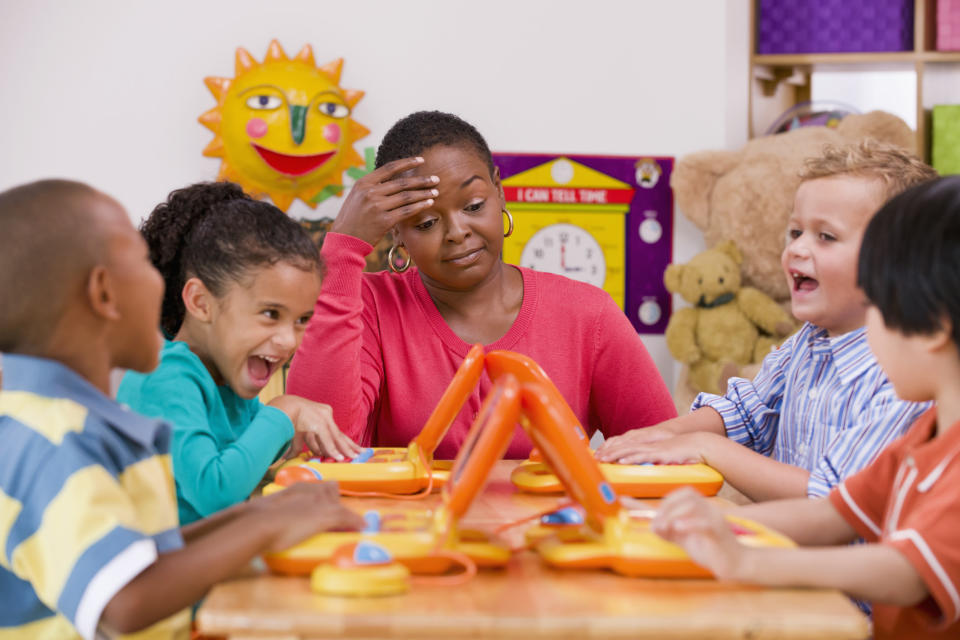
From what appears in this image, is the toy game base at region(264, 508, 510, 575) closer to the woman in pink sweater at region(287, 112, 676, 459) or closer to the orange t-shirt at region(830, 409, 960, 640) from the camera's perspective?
the orange t-shirt at region(830, 409, 960, 640)

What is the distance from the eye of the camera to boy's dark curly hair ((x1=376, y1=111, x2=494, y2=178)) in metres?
1.36

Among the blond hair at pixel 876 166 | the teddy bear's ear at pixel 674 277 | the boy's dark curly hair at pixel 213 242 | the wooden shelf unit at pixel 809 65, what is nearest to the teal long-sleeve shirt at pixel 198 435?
the boy's dark curly hair at pixel 213 242

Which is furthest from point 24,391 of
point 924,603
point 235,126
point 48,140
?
point 48,140

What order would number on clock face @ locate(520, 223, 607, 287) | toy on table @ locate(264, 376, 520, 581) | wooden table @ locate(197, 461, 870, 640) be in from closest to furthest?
wooden table @ locate(197, 461, 870, 640), toy on table @ locate(264, 376, 520, 581), number on clock face @ locate(520, 223, 607, 287)

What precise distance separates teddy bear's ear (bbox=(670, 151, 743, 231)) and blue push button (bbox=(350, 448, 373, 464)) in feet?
5.67

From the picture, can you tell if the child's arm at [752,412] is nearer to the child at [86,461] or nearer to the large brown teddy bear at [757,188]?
the child at [86,461]

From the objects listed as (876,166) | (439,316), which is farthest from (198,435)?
(876,166)

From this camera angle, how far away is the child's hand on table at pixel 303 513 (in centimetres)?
71

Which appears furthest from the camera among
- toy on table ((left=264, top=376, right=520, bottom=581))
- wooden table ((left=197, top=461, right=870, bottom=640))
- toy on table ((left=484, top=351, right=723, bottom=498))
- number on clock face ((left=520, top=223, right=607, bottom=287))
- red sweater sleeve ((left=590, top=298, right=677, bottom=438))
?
number on clock face ((left=520, top=223, right=607, bottom=287))

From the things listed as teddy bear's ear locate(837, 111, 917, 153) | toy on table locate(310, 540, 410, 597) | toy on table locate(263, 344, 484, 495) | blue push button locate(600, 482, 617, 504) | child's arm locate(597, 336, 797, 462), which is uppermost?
teddy bear's ear locate(837, 111, 917, 153)

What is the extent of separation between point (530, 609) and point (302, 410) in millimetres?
642

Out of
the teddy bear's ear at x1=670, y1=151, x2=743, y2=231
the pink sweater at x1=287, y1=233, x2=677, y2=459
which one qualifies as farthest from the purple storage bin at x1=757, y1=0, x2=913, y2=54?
the pink sweater at x1=287, y1=233, x2=677, y2=459

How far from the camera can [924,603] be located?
741mm

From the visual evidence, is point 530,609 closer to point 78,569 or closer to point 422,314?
point 78,569
